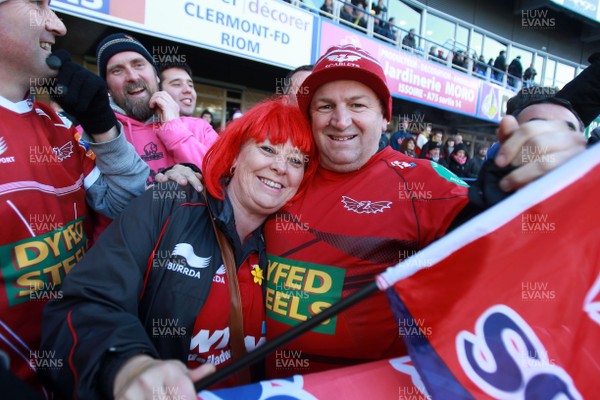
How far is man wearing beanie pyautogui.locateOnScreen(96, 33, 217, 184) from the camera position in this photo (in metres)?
2.59

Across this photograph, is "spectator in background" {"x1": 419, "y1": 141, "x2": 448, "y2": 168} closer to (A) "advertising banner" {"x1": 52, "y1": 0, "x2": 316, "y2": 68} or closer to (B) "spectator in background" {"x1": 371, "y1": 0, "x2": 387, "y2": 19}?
(A) "advertising banner" {"x1": 52, "y1": 0, "x2": 316, "y2": 68}

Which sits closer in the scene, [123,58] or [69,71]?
[69,71]

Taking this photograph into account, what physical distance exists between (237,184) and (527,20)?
22.1 meters

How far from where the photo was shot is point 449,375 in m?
1.08

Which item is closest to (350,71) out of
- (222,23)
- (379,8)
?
(222,23)

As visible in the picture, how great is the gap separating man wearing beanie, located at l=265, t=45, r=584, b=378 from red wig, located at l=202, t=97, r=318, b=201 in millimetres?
109

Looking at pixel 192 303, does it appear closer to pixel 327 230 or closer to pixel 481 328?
pixel 327 230

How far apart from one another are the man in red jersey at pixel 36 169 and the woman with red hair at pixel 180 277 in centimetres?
14

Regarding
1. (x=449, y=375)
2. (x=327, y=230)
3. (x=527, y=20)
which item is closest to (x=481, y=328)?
(x=449, y=375)

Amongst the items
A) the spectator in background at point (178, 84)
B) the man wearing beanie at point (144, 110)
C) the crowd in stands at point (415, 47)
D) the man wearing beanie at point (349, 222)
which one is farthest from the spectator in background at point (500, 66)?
the man wearing beanie at point (349, 222)

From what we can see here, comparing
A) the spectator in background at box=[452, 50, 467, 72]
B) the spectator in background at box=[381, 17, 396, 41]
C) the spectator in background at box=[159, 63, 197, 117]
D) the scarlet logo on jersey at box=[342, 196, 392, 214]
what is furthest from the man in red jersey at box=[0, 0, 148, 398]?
the spectator in background at box=[452, 50, 467, 72]

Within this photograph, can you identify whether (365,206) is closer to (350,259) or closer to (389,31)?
(350,259)

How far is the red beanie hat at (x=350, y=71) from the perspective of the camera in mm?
1764

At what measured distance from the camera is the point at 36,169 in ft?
4.76
